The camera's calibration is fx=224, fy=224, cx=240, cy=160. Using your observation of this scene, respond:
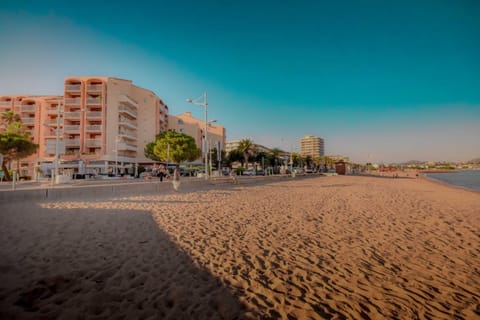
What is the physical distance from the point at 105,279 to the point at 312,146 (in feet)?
588

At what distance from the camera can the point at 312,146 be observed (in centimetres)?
17262

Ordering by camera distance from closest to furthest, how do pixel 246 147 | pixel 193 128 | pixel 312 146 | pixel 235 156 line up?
pixel 246 147, pixel 235 156, pixel 193 128, pixel 312 146

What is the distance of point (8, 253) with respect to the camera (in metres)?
4.37

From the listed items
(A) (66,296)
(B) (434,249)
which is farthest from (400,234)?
(A) (66,296)

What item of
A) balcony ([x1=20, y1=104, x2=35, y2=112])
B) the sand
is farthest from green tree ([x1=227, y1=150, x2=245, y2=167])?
the sand

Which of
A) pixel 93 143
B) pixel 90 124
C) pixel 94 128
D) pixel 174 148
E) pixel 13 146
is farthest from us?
pixel 90 124

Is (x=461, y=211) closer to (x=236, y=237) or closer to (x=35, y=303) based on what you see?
(x=236, y=237)

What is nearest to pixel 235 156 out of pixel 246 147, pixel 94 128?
pixel 246 147

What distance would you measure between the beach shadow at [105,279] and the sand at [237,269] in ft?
Result: 0.06

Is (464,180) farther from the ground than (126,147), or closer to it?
closer to it

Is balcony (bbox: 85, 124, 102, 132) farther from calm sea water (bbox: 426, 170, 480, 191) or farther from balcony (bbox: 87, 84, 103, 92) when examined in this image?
calm sea water (bbox: 426, 170, 480, 191)

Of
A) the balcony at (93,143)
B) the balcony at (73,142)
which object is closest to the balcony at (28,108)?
the balcony at (73,142)

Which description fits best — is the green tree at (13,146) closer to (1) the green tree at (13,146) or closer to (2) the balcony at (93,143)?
(1) the green tree at (13,146)

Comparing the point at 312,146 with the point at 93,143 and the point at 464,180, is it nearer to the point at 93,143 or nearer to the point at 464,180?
the point at 464,180
